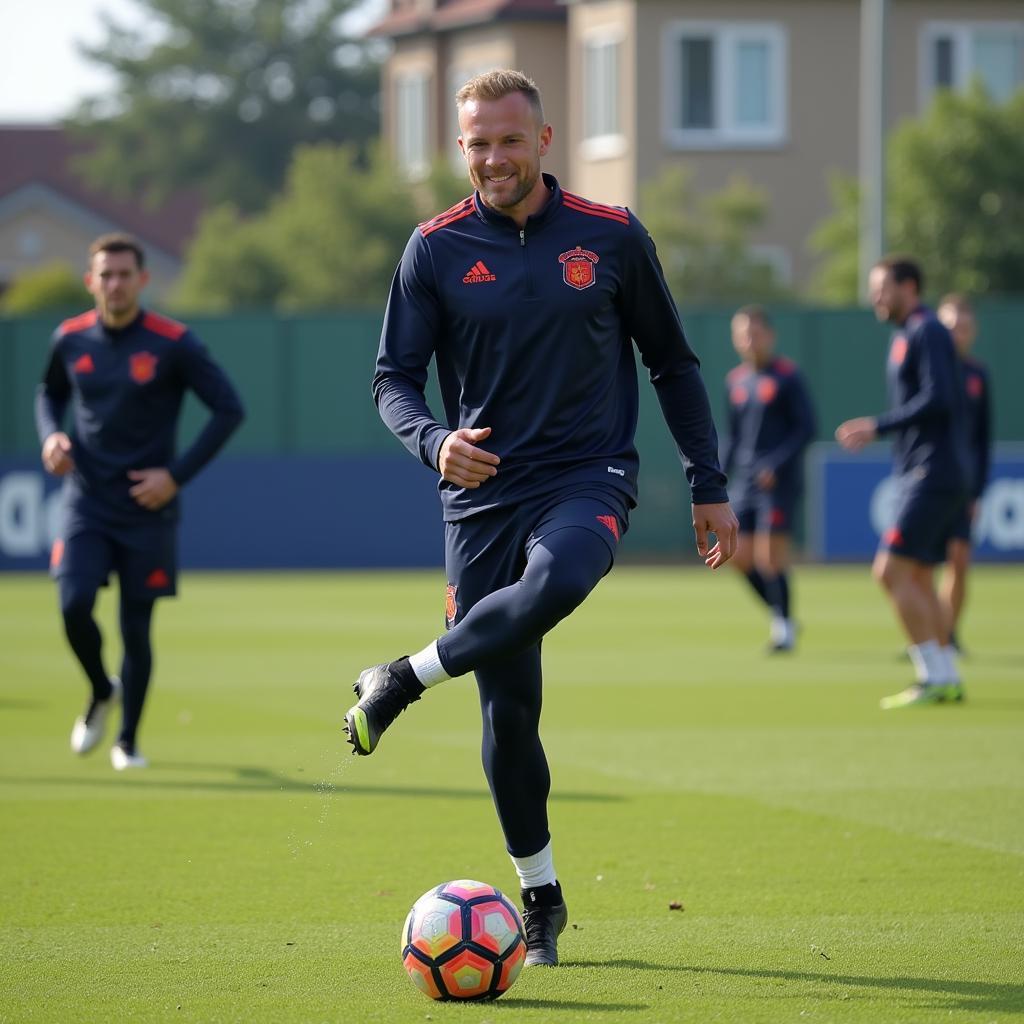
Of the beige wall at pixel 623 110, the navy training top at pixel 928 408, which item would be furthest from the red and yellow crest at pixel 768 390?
the beige wall at pixel 623 110

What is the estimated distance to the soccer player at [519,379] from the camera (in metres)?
5.75

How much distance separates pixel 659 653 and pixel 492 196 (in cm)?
958

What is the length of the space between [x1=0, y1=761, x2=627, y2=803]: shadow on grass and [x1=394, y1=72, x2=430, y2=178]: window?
36112 millimetres

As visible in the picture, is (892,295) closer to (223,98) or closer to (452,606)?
(452,606)

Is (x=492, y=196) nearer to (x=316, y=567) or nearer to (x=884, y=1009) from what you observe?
(x=884, y=1009)

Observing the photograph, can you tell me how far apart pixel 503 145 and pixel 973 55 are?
119 ft

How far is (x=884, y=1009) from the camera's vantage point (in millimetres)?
5359

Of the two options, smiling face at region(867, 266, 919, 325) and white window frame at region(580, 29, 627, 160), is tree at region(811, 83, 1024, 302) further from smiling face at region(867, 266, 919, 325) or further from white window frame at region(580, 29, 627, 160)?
smiling face at region(867, 266, 919, 325)

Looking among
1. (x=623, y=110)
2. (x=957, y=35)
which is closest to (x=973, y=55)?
(x=957, y=35)

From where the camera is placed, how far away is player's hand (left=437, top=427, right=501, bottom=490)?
5.58 m

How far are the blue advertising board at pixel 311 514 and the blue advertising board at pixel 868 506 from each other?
439 cm

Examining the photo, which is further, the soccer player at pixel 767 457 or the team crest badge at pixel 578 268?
the soccer player at pixel 767 457

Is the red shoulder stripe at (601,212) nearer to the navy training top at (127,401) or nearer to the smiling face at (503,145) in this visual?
the smiling face at (503,145)

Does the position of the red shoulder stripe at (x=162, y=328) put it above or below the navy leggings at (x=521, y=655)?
above
